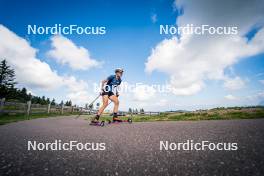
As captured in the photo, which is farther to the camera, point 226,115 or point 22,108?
point 22,108

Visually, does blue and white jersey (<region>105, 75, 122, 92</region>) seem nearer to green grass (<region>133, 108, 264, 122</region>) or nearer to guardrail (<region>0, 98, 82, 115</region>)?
green grass (<region>133, 108, 264, 122</region>)

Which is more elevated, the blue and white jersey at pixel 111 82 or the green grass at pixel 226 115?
the blue and white jersey at pixel 111 82

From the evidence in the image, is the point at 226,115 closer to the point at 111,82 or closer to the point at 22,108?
the point at 111,82


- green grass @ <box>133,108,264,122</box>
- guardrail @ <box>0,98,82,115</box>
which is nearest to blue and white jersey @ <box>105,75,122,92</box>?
green grass @ <box>133,108,264,122</box>

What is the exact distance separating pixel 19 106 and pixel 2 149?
14574 millimetres

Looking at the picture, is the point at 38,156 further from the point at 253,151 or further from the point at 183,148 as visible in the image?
the point at 253,151

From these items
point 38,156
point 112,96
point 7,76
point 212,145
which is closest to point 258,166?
point 212,145

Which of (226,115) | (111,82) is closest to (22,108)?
(111,82)

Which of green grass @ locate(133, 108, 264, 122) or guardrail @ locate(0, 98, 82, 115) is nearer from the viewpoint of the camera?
green grass @ locate(133, 108, 264, 122)

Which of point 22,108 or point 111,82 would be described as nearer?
point 111,82

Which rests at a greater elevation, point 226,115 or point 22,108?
point 22,108

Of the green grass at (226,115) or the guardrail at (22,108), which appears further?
the guardrail at (22,108)

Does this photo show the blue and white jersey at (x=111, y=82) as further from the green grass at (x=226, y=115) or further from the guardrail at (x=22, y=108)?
the guardrail at (x=22, y=108)

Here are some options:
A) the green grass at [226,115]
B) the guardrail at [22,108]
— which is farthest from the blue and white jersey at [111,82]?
the guardrail at [22,108]
